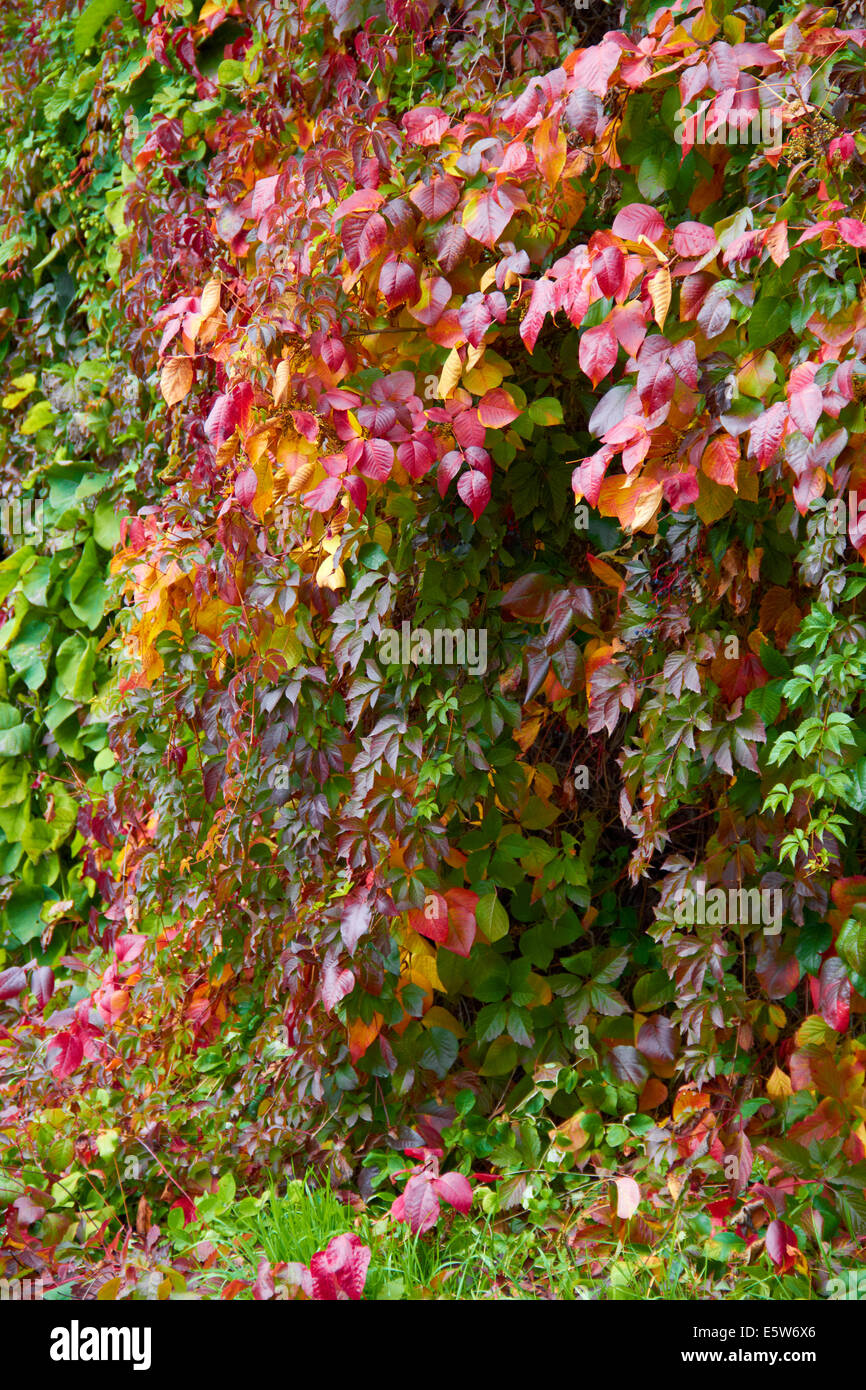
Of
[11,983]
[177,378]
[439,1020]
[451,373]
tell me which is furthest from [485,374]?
[11,983]

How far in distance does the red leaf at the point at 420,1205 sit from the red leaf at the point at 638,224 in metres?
1.55

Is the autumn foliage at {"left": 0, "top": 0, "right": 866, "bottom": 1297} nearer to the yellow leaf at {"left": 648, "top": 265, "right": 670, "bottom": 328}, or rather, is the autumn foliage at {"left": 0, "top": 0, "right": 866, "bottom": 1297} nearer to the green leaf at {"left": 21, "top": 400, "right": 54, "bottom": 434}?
the yellow leaf at {"left": 648, "top": 265, "right": 670, "bottom": 328}

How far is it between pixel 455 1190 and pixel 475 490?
114cm

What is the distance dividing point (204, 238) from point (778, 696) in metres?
1.69

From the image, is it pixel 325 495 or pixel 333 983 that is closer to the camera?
pixel 325 495

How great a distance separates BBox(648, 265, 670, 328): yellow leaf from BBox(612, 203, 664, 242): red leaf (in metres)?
0.12

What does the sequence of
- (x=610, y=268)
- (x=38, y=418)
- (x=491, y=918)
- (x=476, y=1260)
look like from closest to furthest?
(x=610, y=268) → (x=476, y=1260) → (x=491, y=918) → (x=38, y=418)

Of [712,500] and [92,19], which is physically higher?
[92,19]

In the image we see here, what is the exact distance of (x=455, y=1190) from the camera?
1.94 meters

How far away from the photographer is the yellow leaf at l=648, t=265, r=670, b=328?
1663mm

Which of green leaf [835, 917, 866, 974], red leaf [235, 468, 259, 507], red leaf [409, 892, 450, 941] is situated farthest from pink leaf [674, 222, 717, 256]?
red leaf [409, 892, 450, 941]

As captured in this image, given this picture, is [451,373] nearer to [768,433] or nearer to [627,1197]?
[768,433]

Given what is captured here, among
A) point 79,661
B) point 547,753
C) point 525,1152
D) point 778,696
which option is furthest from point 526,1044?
point 79,661

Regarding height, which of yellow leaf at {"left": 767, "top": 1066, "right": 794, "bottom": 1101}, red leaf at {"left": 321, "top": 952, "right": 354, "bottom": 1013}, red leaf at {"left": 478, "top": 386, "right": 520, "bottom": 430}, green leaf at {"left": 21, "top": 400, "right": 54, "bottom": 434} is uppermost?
green leaf at {"left": 21, "top": 400, "right": 54, "bottom": 434}
